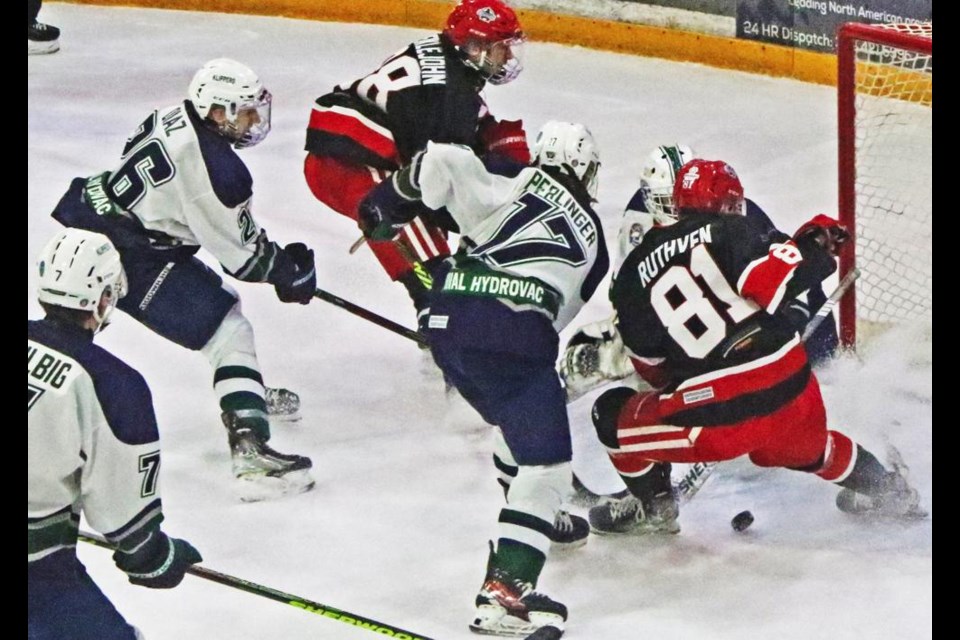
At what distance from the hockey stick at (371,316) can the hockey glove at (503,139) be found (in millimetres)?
471

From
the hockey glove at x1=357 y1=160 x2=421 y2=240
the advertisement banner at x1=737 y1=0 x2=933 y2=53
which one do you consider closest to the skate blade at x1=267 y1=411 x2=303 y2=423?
the hockey glove at x1=357 y1=160 x2=421 y2=240

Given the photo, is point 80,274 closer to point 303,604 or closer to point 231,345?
point 303,604

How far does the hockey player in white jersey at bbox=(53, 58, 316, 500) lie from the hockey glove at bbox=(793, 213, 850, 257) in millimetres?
1190

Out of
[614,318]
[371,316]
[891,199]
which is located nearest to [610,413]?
[614,318]

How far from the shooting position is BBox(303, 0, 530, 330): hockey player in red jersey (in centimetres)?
475

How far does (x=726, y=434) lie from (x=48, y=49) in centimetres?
333

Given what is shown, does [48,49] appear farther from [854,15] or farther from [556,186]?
[556,186]

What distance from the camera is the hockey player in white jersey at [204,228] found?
4410mm

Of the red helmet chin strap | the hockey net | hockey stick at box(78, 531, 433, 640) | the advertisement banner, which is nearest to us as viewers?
hockey stick at box(78, 531, 433, 640)

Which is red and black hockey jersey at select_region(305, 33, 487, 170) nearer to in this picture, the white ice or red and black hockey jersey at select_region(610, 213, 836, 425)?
the white ice

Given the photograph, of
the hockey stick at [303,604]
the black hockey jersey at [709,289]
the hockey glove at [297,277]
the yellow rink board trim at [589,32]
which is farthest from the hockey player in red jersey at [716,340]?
the yellow rink board trim at [589,32]

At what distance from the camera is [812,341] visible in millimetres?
4781

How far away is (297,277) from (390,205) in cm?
35
